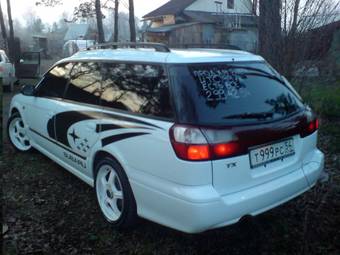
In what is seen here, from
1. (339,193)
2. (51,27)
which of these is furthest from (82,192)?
(51,27)

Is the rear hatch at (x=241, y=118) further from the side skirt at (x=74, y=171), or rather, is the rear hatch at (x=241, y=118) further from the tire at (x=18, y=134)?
the tire at (x=18, y=134)

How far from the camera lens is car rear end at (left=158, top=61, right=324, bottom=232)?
2723 mm

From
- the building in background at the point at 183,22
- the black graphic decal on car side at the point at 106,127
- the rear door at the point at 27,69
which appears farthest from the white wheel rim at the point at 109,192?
the building in background at the point at 183,22

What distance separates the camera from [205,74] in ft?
9.86

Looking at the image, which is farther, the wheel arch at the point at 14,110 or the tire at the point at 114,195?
the wheel arch at the point at 14,110

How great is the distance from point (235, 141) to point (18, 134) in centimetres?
425

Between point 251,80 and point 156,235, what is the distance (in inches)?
65.7

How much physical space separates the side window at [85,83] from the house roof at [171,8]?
3523cm

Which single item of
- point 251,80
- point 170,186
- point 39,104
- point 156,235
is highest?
point 251,80

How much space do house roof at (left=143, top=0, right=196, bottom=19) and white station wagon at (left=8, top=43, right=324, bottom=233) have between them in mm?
36063

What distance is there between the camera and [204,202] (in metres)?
2.67

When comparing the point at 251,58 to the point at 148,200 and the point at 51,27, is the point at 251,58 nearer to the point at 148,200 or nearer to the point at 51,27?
the point at 148,200

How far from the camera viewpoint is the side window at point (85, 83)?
153 inches

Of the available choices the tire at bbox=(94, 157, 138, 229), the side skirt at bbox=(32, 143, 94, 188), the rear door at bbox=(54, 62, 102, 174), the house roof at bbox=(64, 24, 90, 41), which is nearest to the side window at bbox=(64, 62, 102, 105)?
the rear door at bbox=(54, 62, 102, 174)
